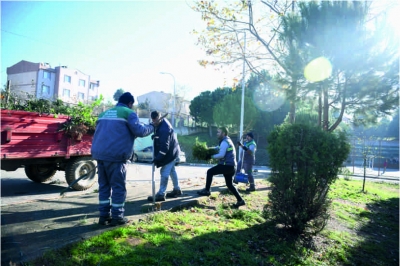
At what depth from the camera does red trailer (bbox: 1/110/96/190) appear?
17.7ft

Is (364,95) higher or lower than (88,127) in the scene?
higher

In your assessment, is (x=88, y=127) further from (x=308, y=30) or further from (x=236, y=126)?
(x=236, y=126)

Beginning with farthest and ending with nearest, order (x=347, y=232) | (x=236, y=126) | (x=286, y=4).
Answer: (x=236, y=126) < (x=286, y=4) < (x=347, y=232)

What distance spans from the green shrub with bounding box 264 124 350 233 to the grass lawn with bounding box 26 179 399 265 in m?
0.42

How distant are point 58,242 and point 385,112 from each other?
863 cm

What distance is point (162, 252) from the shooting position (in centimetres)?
323

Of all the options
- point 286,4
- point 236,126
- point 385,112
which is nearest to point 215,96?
point 236,126

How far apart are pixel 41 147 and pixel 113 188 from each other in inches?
122

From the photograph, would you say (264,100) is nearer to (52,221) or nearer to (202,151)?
(202,151)

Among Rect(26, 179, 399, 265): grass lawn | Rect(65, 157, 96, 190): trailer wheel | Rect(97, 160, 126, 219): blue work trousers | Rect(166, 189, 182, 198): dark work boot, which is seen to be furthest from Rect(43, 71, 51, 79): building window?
Rect(97, 160, 126, 219): blue work trousers

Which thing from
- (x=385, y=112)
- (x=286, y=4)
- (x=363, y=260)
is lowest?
(x=363, y=260)

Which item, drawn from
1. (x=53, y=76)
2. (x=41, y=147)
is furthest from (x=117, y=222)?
(x=53, y=76)

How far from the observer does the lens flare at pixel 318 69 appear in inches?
270

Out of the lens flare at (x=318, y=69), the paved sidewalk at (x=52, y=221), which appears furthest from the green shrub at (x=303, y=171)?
the lens flare at (x=318, y=69)
